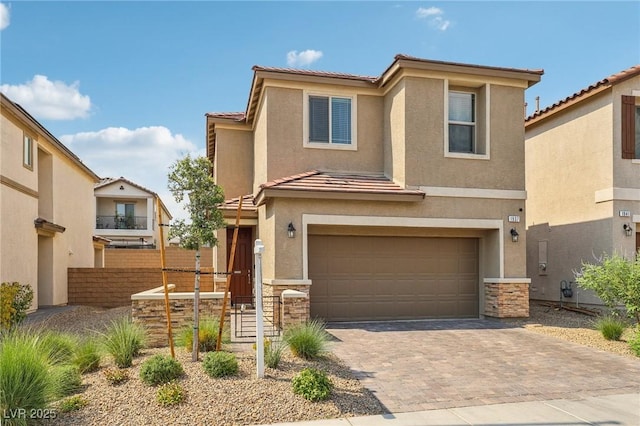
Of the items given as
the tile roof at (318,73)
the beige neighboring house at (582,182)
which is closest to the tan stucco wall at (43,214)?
the tile roof at (318,73)

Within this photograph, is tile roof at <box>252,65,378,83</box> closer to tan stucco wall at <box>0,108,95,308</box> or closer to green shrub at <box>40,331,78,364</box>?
tan stucco wall at <box>0,108,95,308</box>

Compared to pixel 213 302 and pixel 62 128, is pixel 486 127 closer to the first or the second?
pixel 213 302

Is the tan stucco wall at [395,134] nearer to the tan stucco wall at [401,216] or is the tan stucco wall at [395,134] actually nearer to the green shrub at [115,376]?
the tan stucco wall at [401,216]

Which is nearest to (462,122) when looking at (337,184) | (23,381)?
(337,184)

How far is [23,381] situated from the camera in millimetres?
5590

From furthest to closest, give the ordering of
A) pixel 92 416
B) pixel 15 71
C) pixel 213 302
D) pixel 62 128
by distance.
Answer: pixel 62 128, pixel 15 71, pixel 213 302, pixel 92 416

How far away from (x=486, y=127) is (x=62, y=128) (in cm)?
1438

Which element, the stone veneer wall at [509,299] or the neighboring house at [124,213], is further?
the neighboring house at [124,213]

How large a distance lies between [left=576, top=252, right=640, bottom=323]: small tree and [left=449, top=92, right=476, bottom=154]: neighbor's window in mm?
4404

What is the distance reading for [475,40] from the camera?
12477mm

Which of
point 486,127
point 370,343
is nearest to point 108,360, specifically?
point 370,343

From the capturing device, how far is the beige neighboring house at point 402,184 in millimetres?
12367

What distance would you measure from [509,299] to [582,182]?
4894mm

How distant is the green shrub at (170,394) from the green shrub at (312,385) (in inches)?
57.7
